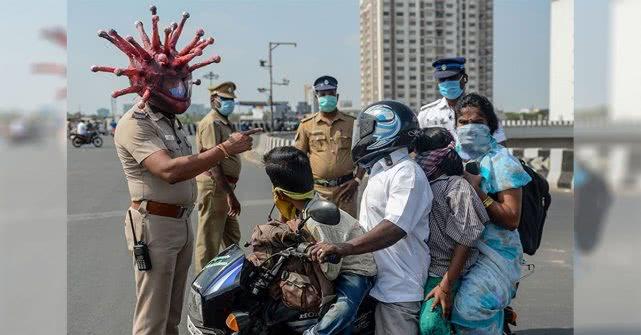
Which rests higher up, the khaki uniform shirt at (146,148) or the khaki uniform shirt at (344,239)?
the khaki uniform shirt at (146,148)

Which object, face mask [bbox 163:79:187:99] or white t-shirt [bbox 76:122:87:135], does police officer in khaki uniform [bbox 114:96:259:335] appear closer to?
face mask [bbox 163:79:187:99]

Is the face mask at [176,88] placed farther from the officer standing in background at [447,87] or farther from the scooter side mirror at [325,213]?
the officer standing in background at [447,87]

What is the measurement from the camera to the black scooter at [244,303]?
2.58m

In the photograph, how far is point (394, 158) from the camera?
2.66 meters

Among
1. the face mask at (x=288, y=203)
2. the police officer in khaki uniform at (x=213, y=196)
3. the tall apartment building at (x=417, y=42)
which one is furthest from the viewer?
the tall apartment building at (x=417, y=42)

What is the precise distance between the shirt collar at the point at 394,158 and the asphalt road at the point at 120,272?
278 centimetres

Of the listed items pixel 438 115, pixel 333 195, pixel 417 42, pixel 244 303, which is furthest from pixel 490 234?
pixel 417 42

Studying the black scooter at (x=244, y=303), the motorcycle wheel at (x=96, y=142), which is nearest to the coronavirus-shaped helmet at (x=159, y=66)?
the black scooter at (x=244, y=303)

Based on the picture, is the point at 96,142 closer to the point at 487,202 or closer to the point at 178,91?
the point at 178,91

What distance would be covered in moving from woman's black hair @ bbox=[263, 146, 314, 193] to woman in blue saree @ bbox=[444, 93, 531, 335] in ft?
2.28

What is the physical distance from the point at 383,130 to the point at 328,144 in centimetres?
310
